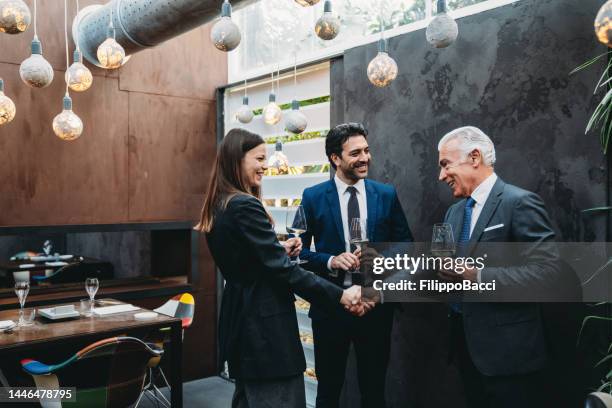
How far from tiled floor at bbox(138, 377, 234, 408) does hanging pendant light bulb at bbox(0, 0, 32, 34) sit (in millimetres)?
3229

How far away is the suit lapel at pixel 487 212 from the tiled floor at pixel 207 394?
119 inches

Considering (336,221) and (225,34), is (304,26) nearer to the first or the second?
(336,221)

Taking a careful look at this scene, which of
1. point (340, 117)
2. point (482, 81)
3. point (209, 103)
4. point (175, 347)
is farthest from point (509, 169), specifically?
point (209, 103)

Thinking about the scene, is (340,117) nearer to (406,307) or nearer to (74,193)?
(406,307)

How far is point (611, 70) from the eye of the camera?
250 centimetres

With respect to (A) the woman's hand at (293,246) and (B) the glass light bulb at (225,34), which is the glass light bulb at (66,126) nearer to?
(B) the glass light bulb at (225,34)

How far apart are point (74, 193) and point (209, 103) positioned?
163 centimetres

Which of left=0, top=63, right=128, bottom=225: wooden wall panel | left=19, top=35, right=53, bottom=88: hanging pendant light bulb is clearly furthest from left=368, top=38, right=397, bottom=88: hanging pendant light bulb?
left=0, top=63, right=128, bottom=225: wooden wall panel

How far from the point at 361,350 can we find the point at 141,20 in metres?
2.54

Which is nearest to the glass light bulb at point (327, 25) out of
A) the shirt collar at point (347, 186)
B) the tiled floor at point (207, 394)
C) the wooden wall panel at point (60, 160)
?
the shirt collar at point (347, 186)

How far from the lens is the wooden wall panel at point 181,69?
4.93 meters

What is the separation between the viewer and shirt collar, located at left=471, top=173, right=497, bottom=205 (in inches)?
90.5

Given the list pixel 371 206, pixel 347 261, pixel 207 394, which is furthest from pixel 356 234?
pixel 207 394

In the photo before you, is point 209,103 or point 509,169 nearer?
point 509,169
